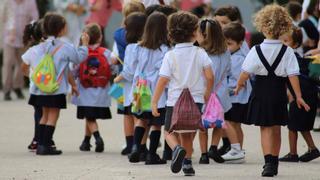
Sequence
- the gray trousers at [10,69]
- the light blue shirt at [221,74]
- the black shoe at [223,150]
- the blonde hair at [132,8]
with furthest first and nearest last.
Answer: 1. the gray trousers at [10,69]
2. the blonde hair at [132,8]
3. the black shoe at [223,150]
4. the light blue shirt at [221,74]

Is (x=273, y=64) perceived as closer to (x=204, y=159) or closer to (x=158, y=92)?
(x=158, y=92)

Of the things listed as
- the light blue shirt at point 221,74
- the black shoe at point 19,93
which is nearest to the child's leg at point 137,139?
the light blue shirt at point 221,74

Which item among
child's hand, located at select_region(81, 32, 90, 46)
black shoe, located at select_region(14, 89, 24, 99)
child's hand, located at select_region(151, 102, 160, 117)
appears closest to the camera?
child's hand, located at select_region(151, 102, 160, 117)

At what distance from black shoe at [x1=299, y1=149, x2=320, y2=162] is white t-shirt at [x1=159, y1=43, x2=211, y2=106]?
165cm

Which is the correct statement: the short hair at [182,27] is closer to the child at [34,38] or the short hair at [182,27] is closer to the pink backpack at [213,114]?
the pink backpack at [213,114]

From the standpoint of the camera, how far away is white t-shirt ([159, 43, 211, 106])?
1035cm

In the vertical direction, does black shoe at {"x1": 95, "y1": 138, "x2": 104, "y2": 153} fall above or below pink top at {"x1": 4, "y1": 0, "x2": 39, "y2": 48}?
below

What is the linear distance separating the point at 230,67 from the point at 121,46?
50.8 inches

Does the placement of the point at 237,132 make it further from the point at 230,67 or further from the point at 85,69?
the point at 85,69

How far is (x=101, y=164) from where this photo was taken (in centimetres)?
1130

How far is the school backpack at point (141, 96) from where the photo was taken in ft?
37.0

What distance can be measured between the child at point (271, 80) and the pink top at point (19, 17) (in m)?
9.25

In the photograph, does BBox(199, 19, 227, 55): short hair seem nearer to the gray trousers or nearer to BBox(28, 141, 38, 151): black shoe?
BBox(28, 141, 38, 151): black shoe

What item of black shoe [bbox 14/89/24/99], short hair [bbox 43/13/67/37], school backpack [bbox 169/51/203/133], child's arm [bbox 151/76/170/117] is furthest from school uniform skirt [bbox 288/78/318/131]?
black shoe [bbox 14/89/24/99]
